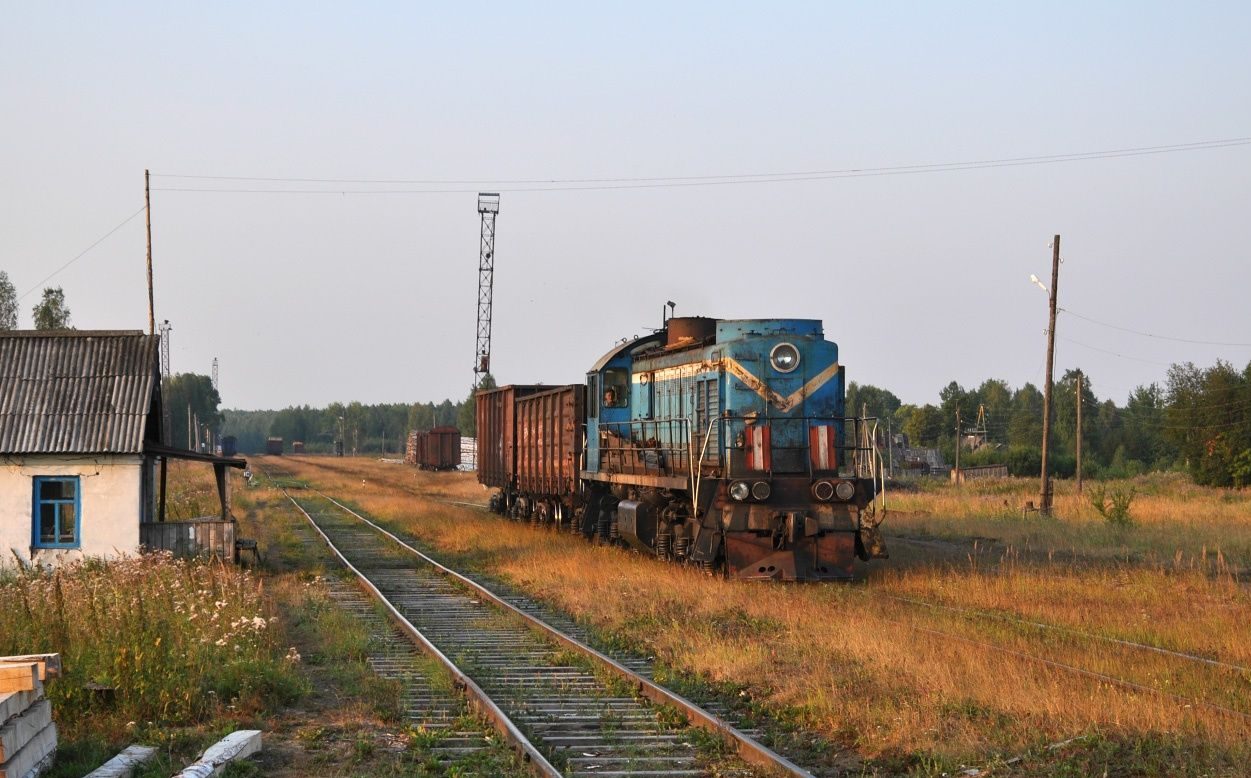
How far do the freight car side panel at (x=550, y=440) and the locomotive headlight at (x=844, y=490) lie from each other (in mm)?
8274

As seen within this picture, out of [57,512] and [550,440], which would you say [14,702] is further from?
[550,440]

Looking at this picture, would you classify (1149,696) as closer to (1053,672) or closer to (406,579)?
(1053,672)

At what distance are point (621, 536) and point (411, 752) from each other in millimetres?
14017

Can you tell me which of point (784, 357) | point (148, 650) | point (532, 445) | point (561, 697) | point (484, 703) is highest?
point (784, 357)

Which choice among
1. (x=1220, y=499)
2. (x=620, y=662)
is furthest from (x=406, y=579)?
(x=1220, y=499)

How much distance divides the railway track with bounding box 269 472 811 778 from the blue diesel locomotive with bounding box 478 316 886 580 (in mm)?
3328

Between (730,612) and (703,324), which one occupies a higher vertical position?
(703,324)

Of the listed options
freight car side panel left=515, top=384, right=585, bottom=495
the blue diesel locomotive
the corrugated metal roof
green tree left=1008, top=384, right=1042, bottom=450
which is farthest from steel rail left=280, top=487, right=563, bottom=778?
green tree left=1008, top=384, right=1042, bottom=450

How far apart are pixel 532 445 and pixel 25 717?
22.6 metres

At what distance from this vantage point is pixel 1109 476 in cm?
7425

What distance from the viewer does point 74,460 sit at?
19812mm

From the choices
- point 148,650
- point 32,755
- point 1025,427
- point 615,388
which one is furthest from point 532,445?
point 1025,427

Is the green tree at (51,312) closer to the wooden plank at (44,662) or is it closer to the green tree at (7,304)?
the green tree at (7,304)

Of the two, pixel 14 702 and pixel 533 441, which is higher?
pixel 533 441
